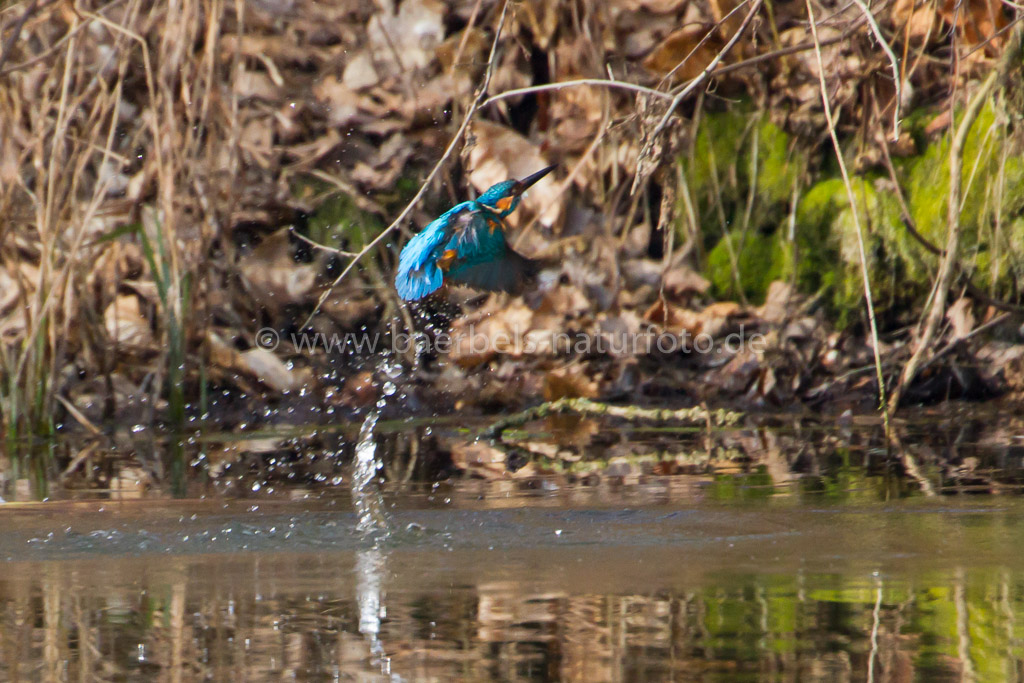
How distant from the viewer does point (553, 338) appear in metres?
5.99

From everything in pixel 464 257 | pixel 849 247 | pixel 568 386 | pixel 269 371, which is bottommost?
pixel 568 386

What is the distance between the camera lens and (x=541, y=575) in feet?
8.93

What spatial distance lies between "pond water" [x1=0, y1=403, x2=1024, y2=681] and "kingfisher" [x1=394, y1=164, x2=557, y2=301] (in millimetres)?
562

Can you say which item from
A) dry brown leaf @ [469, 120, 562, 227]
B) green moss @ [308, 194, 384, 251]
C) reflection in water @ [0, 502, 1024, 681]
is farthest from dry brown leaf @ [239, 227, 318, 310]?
reflection in water @ [0, 502, 1024, 681]

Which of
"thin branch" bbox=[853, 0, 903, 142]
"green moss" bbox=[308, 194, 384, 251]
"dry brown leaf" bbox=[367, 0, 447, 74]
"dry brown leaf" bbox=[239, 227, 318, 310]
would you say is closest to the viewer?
"thin branch" bbox=[853, 0, 903, 142]

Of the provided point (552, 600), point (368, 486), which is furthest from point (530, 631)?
point (368, 486)

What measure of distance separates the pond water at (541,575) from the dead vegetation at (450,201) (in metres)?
1.34

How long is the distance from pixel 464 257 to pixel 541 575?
1486 millimetres

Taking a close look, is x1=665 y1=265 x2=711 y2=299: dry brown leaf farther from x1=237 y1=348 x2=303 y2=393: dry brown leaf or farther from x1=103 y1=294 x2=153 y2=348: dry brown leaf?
x1=103 y1=294 x2=153 y2=348: dry brown leaf

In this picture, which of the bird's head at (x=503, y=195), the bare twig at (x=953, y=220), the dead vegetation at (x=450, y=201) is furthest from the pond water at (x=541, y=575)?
the dead vegetation at (x=450, y=201)

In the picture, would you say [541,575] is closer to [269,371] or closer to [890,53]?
[890,53]

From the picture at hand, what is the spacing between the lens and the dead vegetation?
530 cm

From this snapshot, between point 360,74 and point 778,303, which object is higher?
point 360,74

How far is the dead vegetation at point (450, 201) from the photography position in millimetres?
5301
